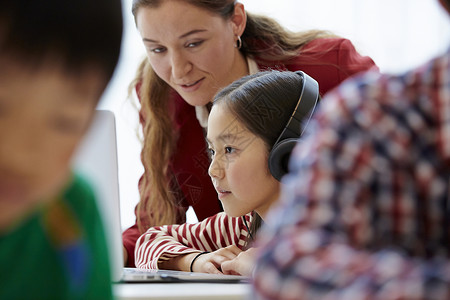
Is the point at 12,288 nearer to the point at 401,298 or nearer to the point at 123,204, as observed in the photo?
the point at 401,298

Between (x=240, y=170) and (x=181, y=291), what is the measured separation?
46 cm

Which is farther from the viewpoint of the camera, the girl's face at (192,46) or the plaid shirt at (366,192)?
the girl's face at (192,46)

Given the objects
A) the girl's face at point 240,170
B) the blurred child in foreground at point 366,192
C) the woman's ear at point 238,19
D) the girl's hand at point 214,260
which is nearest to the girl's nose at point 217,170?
the girl's face at point 240,170

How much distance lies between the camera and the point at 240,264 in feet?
3.15

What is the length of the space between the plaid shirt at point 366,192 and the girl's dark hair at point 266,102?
66 cm

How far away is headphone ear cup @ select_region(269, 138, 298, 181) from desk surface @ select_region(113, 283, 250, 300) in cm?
27

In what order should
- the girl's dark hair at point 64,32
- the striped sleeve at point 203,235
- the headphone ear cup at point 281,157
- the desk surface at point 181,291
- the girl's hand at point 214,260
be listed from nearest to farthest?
the girl's dark hair at point 64,32 < the desk surface at point 181,291 < the headphone ear cup at point 281,157 < the girl's hand at point 214,260 < the striped sleeve at point 203,235

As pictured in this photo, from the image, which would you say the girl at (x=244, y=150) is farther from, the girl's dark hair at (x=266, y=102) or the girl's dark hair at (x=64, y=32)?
the girl's dark hair at (x=64, y=32)

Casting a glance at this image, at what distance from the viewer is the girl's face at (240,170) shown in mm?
1045

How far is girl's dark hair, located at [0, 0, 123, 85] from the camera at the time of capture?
29 cm

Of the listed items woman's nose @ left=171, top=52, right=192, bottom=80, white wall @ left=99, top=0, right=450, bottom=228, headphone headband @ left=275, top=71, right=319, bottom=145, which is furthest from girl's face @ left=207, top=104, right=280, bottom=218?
white wall @ left=99, top=0, right=450, bottom=228

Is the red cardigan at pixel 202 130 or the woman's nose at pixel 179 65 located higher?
the woman's nose at pixel 179 65

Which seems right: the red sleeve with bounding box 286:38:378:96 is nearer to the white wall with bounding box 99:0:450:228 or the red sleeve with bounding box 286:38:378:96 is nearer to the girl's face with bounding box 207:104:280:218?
the girl's face with bounding box 207:104:280:218

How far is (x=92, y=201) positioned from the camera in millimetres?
344
